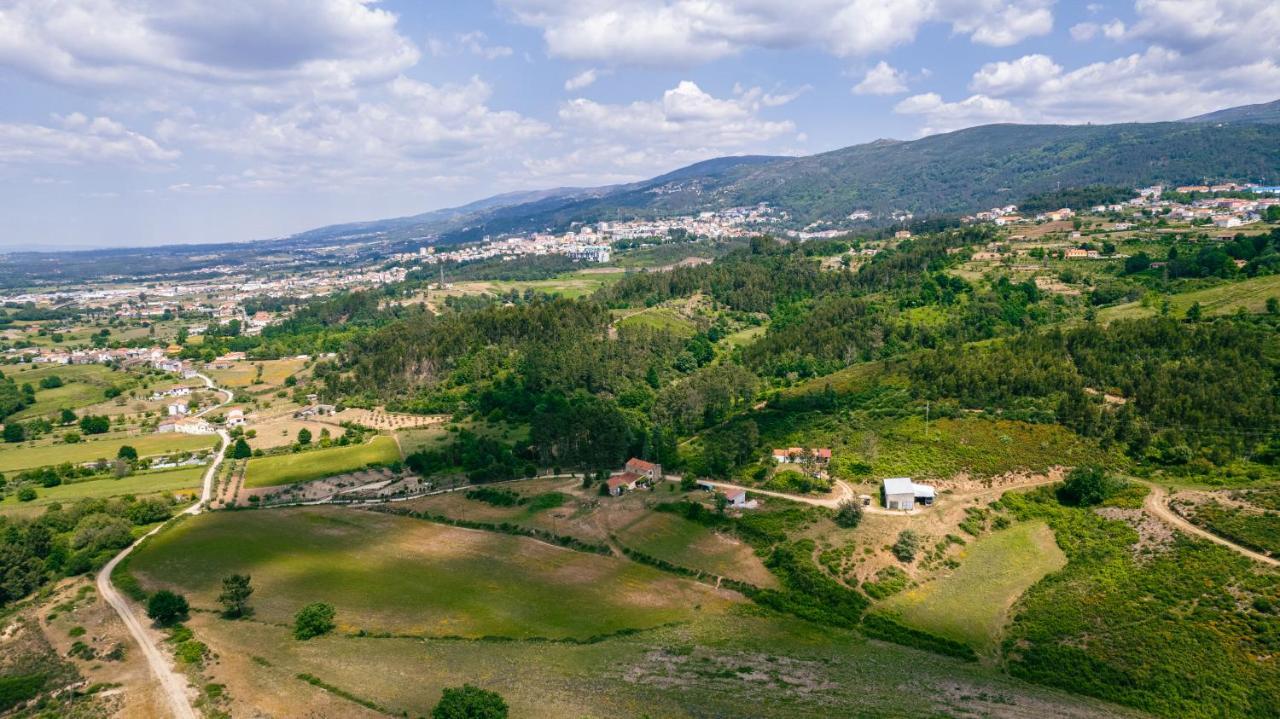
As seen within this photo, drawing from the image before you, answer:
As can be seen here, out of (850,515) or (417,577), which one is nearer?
(850,515)

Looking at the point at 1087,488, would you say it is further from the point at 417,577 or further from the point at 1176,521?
the point at 417,577

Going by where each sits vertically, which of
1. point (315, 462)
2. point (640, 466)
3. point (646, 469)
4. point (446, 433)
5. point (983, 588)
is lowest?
point (983, 588)

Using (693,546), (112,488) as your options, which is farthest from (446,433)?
(693,546)

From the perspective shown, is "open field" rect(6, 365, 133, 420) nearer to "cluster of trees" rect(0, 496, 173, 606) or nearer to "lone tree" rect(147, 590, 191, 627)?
"cluster of trees" rect(0, 496, 173, 606)

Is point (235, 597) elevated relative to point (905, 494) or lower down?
elevated

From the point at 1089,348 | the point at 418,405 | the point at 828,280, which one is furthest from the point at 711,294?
the point at 1089,348

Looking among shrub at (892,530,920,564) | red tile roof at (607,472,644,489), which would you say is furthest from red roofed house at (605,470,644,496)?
shrub at (892,530,920,564)
